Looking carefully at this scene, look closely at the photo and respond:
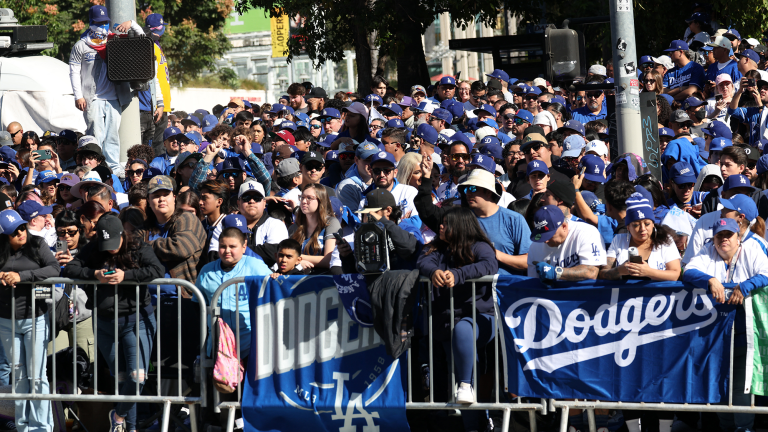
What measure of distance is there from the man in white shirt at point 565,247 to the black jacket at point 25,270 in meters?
3.67

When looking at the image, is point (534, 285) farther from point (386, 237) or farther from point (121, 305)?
point (121, 305)

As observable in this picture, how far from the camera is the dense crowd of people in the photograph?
6.48 meters

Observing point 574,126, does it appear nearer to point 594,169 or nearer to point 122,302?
point 594,169

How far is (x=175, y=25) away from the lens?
47.2 m

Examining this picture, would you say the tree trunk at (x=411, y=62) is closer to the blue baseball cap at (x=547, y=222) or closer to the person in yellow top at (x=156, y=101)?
the person in yellow top at (x=156, y=101)

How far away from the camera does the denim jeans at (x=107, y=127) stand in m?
11.3

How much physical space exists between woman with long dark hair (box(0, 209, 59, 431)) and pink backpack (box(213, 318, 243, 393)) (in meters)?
1.48

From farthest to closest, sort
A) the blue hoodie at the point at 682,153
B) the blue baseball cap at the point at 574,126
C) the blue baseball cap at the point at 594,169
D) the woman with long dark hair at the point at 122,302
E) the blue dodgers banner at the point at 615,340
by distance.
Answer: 1. the blue baseball cap at the point at 574,126
2. the blue hoodie at the point at 682,153
3. the blue baseball cap at the point at 594,169
4. the woman with long dark hair at the point at 122,302
5. the blue dodgers banner at the point at 615,340

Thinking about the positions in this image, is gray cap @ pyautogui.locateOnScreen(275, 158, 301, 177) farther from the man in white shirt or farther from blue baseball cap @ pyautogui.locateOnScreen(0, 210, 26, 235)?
the man in white shirt

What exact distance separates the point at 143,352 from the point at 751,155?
231 inches

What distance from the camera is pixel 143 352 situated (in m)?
7.14

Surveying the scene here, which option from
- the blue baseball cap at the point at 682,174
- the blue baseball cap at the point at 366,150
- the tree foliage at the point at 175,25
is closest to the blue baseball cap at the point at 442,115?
the blue baseball cap at the point at 366,150

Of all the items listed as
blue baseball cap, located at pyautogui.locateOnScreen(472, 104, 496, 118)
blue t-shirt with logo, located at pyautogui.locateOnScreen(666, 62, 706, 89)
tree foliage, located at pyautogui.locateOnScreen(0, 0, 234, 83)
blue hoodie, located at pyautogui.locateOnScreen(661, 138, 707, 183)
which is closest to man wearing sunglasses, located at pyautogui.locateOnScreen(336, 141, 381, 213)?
blue hoodie, located at pyautogui.locateOnScreen(661, 138, 707, 183)

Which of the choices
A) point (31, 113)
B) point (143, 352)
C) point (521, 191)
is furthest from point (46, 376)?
point (31, 113)
